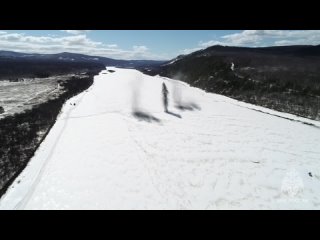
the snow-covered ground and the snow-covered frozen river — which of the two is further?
the snow-covered frozen river

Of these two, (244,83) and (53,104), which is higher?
(244,83)

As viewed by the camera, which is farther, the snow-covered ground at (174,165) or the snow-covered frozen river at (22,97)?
the snow-covered frozen river at (22,97)

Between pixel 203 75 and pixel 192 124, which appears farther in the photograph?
pixel 203 75

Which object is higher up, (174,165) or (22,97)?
(174,165)

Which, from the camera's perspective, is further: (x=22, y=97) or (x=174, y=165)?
(x=22, y=97)
